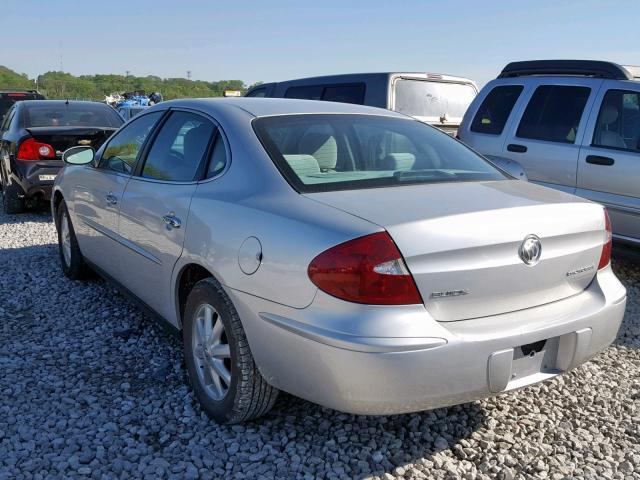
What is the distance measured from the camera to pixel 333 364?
7.80 ft

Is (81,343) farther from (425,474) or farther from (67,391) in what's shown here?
(425,474)

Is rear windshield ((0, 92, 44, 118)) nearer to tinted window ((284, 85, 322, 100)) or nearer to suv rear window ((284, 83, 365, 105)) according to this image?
tinted window ((284, 85, 322, 100))

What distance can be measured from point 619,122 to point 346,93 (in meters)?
3.55

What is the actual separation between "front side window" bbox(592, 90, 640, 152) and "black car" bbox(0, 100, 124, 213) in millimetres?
5460

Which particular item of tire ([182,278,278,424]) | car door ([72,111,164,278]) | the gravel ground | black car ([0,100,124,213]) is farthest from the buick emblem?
black car ([0,100,124,213])

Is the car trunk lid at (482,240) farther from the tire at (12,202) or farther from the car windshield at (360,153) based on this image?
the tire at (12,202)

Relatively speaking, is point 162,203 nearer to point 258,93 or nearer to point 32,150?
point 32,150

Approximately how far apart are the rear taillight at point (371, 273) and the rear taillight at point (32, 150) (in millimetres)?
6865

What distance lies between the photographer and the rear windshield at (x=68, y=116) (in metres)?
8.66

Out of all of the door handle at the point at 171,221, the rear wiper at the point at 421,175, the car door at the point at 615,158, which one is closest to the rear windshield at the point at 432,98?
the car door at the point at 615,158

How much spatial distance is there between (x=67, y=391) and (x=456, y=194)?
2242 mm

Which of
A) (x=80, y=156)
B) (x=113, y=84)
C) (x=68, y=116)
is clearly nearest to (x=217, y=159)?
(x=80, y=156)

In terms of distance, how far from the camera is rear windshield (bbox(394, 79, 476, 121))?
793 cm

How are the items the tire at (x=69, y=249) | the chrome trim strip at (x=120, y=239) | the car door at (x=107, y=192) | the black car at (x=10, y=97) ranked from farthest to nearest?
the black car at (x=10, y=97) → the tire at (x=69, y=249) → the car door at (x=107, y=192) → the chrome trim strip at (x=120, y=239)
